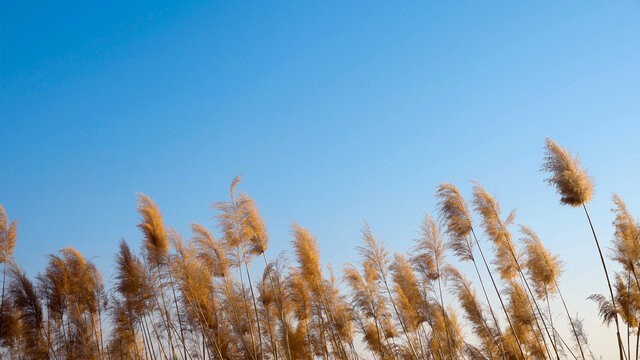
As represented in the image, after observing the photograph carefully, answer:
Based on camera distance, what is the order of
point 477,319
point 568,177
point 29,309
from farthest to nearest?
point 477,319, point 29,309, point 568,177

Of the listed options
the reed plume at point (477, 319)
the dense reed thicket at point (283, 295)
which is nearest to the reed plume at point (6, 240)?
the dense reed thicket at point (283, 295)

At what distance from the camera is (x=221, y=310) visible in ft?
31.6

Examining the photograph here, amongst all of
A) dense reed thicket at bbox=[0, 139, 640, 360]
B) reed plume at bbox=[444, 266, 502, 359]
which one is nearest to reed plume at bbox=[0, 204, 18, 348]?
dense reed thicket at bbox=[0, 139, 640, 360]

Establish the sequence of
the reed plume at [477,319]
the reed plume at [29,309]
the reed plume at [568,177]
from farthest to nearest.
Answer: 1. the reed plume at [477,319]
2. the reed plume at [29,309]
3. the reed plume at [568,177]

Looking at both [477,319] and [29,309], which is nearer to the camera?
[29,309]

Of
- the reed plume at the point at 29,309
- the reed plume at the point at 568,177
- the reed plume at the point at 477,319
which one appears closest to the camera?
the reed plume at the point at 568,177

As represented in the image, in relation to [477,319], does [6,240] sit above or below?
above

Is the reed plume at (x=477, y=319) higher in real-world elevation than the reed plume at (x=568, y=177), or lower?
lower

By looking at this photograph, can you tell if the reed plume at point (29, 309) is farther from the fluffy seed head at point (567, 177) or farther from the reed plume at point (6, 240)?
the fluffy seed head at point (567, 177)

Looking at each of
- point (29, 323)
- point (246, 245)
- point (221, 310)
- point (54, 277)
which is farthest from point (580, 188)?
point (29, 323)

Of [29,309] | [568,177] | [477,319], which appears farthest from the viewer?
[477,319]

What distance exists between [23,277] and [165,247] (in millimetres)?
4081

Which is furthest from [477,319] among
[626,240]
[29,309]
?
[29,309]

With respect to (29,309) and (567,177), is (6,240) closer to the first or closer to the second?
(29,309)
